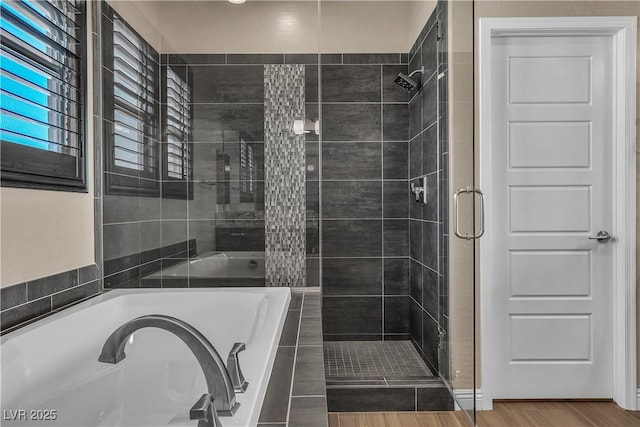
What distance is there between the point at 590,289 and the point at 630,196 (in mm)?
543

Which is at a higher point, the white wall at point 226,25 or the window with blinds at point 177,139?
the white wall at point 226,25

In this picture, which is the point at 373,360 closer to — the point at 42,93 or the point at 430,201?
the point at 430,201

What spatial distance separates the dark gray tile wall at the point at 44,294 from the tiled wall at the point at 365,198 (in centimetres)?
159

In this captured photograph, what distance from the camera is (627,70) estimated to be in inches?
90.7

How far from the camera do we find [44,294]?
1.65 metres

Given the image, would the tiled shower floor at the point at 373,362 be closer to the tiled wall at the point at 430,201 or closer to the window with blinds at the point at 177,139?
the tiled wall at the point at 430,201

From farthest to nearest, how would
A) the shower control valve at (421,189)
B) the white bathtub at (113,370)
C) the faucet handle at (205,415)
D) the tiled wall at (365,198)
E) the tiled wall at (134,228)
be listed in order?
the tiled wall at (365,198) < the shower control valve at (421,189) < the tiled wall at (134,228) < the white bathtub at (113,370) < the faucet handle at (205,415)

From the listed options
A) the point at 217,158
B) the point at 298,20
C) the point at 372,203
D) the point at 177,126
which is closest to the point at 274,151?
the point at 217,158

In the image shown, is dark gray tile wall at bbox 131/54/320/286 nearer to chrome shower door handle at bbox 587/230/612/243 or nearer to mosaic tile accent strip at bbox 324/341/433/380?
mosaic tile accent strip at bbox 324/341/433/380

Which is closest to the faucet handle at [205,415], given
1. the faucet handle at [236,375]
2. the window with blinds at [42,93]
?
the faucet handle at [236,375]

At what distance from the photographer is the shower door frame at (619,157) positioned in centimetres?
231

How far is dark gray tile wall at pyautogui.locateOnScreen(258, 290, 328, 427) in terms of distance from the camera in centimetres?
100

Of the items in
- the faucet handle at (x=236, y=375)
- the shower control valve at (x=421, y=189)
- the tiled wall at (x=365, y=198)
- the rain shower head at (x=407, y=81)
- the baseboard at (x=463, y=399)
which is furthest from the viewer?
the tiled wall at (x=365, y=198)

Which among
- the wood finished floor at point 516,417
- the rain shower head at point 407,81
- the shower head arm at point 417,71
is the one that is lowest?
the wood finished floor at point 516,417
